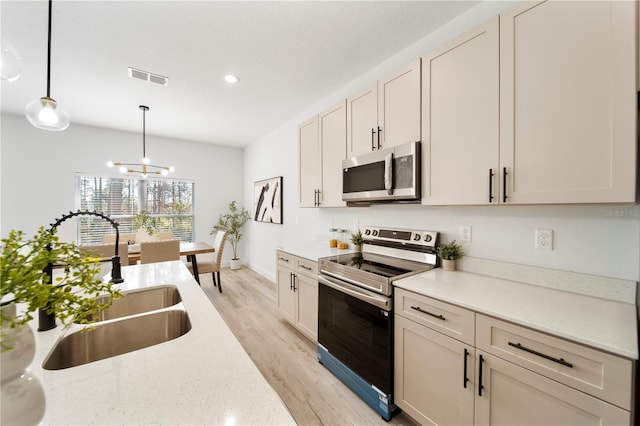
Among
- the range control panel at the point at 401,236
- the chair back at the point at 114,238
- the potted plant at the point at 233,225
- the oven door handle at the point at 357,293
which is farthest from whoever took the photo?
the potted plant at the point at 233,225

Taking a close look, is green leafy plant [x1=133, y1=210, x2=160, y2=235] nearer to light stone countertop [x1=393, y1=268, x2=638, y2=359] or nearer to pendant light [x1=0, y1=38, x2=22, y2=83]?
pendant light [x1=0, y1=38, x2=22, y2=83]

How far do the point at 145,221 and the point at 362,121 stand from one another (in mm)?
4251

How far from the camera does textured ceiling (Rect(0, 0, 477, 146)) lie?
1803mm

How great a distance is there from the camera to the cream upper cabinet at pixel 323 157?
2.45 metres

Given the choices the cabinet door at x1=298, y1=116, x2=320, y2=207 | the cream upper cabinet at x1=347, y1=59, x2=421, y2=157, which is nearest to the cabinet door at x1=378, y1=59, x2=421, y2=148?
the cream upper cabinet at x1=347, y1=59, x2=421, y2=157

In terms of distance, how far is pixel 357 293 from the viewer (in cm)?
177

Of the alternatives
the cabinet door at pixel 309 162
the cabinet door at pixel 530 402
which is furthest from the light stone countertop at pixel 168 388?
the cabinet door at pixel 309 162

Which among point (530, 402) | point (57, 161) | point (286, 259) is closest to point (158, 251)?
point (286, 259)

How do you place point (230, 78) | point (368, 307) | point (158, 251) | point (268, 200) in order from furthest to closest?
point (268, 200) < point (158, 251) < point (230, 78) < point (368, 307)

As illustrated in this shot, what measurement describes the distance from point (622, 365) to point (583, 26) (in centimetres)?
139

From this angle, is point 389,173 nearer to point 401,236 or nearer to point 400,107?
point 400,107

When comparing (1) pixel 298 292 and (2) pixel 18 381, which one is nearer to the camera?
(2) pixel 18 381

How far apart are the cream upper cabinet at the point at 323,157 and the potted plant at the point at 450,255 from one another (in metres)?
0.96

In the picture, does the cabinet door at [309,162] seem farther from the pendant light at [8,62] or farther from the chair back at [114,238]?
the chair back at [114,238]
